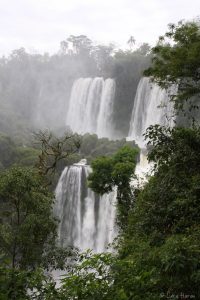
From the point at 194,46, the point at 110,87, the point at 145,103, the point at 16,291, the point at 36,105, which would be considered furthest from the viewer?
the point at 36,105

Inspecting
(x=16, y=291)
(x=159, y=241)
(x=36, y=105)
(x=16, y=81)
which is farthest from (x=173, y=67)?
(x=16, y=81)

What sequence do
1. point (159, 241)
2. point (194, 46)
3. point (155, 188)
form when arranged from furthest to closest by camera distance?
point (194, 46) < point (155, 188) < point (159, 241)

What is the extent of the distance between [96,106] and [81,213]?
78.2 ft

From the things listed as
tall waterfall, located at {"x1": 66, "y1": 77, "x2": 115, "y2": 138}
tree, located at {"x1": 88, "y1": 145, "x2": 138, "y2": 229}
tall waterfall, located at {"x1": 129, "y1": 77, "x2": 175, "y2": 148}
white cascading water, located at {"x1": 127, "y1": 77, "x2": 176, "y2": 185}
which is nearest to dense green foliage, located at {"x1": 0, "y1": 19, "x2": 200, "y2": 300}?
tree, located at {"x1": 88, "y1": 145, "x2": 138, "y2": 229}

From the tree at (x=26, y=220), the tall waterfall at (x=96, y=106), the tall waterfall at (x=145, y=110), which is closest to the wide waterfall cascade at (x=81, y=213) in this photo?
the tall waterfall at (x=145, y=110)

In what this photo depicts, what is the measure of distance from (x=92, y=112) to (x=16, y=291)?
48.4 meters

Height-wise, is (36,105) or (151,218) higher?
(36,105)

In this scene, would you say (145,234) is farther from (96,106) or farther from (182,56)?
(96,106)

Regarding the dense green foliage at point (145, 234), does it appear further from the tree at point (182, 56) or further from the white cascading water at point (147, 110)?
the white cascading water at point (147, 110)

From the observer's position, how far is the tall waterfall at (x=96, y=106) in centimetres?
5191

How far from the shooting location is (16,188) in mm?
11312

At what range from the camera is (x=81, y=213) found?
31719mm

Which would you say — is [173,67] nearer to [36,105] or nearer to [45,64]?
[36,105]

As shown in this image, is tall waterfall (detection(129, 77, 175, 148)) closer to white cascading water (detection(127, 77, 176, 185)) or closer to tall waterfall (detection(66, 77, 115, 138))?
white cascading water (detection(127, 77, 176, 185))
